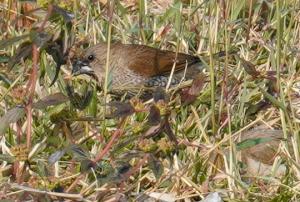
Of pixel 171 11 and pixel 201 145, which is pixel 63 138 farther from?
pixel 171 11

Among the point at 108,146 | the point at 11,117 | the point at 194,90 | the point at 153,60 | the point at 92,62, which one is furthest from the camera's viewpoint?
the point at 92,62

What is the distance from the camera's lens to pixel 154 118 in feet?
10.6

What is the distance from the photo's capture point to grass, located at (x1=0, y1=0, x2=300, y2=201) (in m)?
3.36

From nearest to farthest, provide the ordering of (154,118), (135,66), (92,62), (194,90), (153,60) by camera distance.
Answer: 1. (154,118)
2. (194,90)
3. (153,60)
4. (92,62)
5. (135,66)

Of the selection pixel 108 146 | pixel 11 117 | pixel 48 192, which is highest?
pixel 11 117

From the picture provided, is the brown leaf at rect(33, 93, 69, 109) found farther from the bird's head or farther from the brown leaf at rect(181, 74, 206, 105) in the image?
the bird's head

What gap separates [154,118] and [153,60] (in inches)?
100

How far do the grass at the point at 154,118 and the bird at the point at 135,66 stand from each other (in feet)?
0.31

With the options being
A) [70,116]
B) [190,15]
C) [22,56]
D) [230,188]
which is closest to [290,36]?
[190,15]

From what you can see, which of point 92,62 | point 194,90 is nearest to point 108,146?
point 194,90

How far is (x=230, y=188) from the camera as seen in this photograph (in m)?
3.88

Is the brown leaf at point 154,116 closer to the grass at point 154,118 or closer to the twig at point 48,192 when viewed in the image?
the grass at point 154,118

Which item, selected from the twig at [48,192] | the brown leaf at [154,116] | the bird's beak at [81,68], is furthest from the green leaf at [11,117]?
the bird's beak at [81,68]

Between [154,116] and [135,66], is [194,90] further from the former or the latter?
[135,66]
